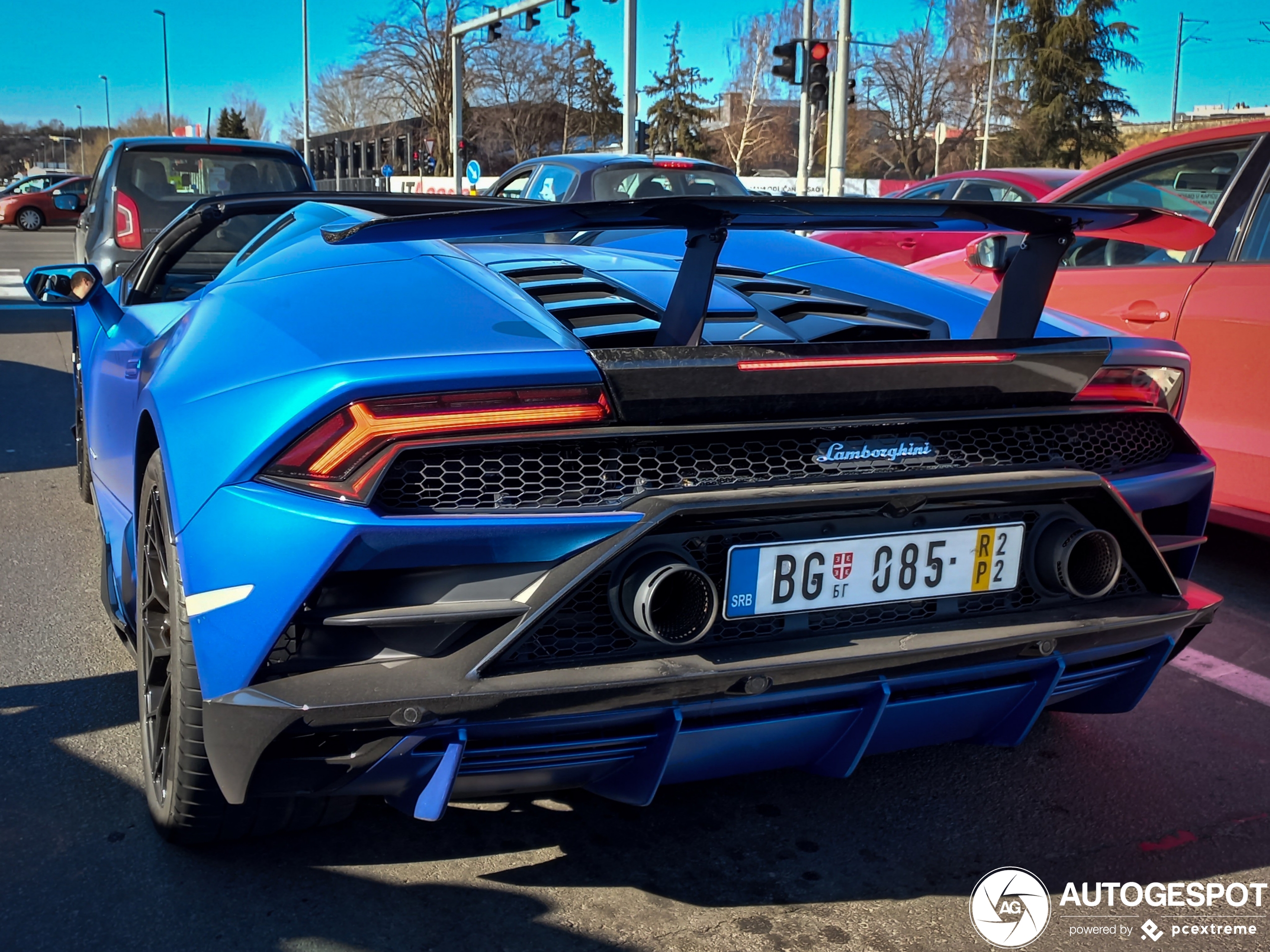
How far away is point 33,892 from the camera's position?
2.16 meters

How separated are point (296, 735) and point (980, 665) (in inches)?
45.8

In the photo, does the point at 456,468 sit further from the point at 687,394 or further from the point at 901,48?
the point at 901,48

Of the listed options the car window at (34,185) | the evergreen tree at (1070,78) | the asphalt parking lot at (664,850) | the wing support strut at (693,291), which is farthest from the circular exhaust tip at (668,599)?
the evergreen tree at (1070,78)

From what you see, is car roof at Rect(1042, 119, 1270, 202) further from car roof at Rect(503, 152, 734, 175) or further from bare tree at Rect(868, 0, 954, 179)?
bare tree at Rect(868, 0, 954, 179)

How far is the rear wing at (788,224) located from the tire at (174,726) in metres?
0.71

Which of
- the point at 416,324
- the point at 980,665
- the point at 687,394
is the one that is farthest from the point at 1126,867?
the point at 416,324

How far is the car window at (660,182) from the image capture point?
759 centimetres

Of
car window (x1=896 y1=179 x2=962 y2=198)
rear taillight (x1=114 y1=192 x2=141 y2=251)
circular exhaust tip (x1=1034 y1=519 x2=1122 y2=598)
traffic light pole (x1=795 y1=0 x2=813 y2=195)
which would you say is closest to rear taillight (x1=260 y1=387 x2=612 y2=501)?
circular exhaust tip (x1=1034 y1=519 x2=1122 y2=598)

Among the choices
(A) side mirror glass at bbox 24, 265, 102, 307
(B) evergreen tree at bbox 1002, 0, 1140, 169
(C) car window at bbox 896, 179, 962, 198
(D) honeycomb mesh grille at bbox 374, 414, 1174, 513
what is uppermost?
(B) evergreen tree at bbox 1002, 0, 1140, 169

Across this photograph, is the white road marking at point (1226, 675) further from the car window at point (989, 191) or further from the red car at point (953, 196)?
the car window at point (989, 191)

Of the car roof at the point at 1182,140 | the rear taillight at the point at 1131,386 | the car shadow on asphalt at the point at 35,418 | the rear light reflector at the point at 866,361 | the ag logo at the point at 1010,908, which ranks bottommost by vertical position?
the ag logo at the point at 1010,908

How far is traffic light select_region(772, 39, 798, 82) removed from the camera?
1683cm

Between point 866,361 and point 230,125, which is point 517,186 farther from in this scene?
point 230,125

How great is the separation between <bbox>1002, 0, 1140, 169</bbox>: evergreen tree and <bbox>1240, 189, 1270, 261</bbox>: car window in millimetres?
54232
